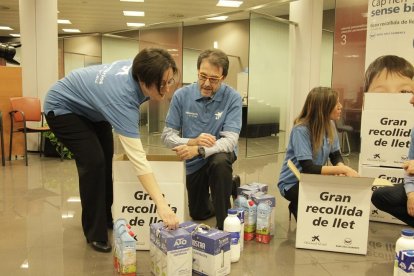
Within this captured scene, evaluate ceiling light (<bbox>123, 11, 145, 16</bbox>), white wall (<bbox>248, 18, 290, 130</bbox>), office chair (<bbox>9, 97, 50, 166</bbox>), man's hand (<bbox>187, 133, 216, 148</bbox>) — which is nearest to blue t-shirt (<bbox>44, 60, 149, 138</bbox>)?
man's hand (<bbox>187, 133, 216, 148</bbox>)

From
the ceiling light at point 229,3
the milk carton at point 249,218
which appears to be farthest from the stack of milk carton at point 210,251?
the ceiling light at point 229,3

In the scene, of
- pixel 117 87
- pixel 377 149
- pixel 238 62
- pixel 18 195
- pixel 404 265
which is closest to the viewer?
pixel 404 265

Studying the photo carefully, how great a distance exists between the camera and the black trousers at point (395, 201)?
2344 millimetres

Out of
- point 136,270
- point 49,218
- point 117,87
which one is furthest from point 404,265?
point 49,218

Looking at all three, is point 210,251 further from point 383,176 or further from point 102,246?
point 383,176

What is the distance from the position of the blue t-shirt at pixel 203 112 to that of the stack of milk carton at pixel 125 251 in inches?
32.8

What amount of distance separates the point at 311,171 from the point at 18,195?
2449 millimetres

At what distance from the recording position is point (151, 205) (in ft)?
7.00

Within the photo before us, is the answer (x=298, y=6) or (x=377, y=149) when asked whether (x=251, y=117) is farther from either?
(x=377, y=149)

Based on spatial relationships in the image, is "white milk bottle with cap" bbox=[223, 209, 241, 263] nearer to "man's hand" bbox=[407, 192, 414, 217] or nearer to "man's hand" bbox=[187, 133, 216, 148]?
"man's hand" bbox=[187, 133, 216, 148]

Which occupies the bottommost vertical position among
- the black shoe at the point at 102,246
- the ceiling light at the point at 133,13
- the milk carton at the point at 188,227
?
the black shoe at the point at 102,246

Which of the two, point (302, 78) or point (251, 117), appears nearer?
point (302, 78)

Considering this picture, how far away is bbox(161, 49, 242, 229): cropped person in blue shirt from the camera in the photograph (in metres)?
2.30

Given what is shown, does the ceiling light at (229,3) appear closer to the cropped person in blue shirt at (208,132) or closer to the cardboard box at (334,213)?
the cropped person in blue shirt at (208,132)
